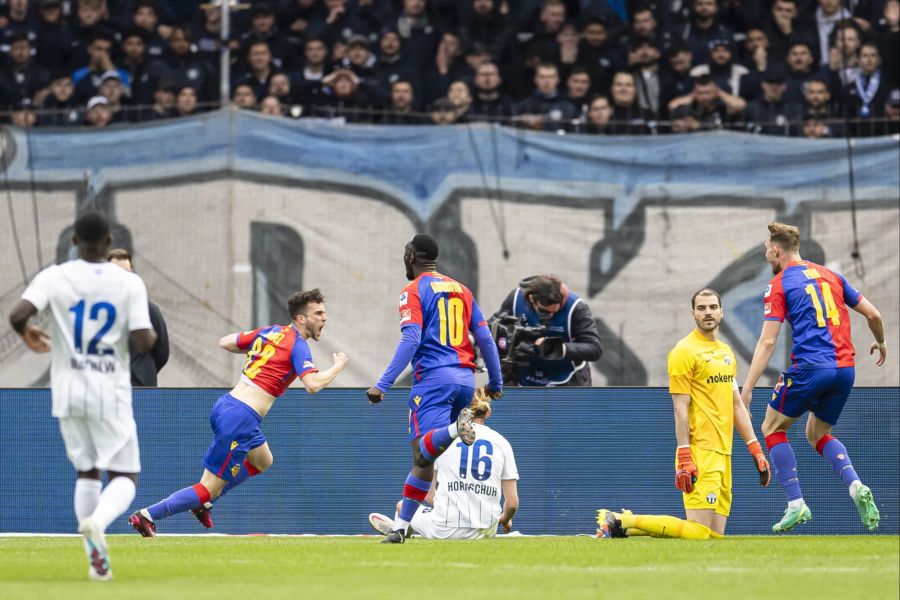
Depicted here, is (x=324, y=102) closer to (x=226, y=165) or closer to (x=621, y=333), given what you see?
(x=226, y=165)

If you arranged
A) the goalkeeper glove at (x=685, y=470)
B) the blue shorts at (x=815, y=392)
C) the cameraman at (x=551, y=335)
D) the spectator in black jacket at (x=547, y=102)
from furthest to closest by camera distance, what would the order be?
the spectator in black jacket at (x=547, y=102) → the cameraman at (x=551, y=335) → the blue shorts at (x=815, y=392) → the goalkeeper glove at (x=685, y=470)

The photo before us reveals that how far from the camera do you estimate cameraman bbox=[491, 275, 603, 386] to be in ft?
44.3

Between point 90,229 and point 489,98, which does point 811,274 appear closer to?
point 90,229

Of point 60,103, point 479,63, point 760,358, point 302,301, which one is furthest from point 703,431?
point 60,103

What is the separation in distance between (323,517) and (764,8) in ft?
27.6

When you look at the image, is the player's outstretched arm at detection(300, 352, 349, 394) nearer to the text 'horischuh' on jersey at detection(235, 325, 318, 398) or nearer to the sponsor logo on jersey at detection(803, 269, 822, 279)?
the text 'horischuh' on jersey at detection(235, 325, 318, 398)

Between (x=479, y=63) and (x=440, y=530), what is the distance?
676 cm

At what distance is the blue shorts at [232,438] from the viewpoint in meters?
12.2


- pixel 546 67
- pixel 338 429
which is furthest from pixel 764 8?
pixel 338 429

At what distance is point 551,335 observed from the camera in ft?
44.9

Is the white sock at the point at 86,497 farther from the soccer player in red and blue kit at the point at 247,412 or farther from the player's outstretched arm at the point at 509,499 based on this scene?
the player's outstretched arm at the point at 509,499

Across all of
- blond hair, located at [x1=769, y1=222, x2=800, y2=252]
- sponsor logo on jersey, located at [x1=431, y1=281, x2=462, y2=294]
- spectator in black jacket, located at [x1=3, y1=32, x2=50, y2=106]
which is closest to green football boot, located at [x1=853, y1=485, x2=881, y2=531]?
blond hair, located at [x1=769, y1=222, x2=800, y2=252]

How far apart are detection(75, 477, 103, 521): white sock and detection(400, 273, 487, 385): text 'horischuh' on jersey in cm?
315

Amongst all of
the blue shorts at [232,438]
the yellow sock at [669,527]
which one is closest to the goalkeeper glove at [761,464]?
the yellow sock at [669,527]
